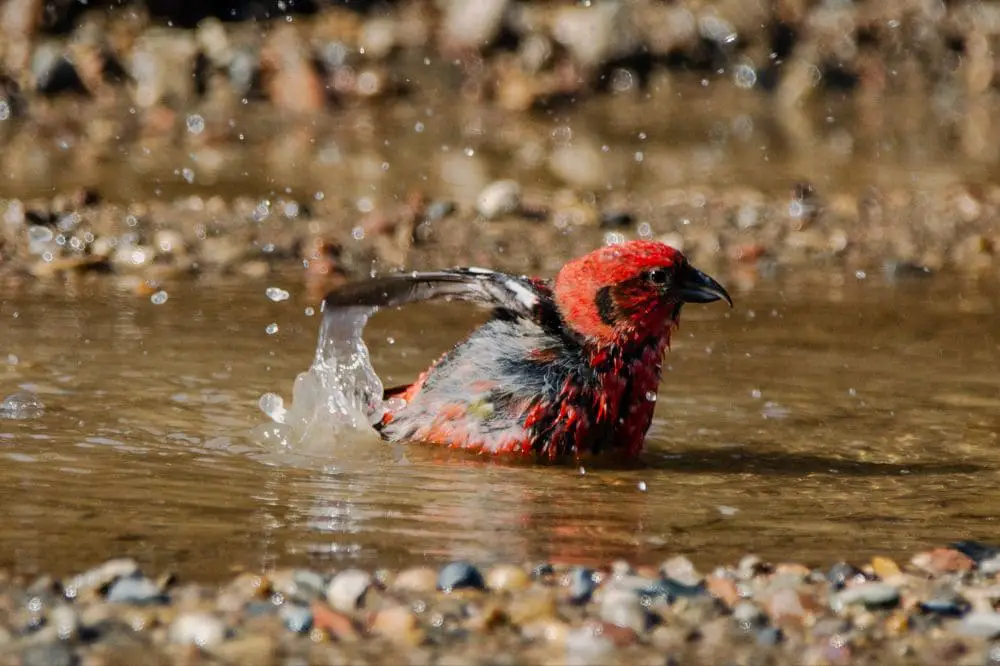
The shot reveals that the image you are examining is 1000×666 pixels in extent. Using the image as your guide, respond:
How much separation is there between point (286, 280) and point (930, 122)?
7.48 meters

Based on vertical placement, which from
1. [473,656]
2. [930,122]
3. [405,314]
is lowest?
[473,656]

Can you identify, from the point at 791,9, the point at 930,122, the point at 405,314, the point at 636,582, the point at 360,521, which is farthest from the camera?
the point at 791,9

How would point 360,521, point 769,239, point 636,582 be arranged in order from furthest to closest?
point 769,239 < point 360,521 < point 636,582

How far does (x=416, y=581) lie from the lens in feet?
14.1

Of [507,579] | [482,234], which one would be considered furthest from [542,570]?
[482,234]

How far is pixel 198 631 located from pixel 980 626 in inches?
69.3

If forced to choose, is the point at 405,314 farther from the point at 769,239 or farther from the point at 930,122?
the point at 930,122

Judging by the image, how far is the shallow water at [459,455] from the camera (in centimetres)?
473

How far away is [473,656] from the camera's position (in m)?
3.90

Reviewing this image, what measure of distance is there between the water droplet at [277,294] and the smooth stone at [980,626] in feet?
15.1

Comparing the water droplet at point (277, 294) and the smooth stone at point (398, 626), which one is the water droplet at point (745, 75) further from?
the smooth stone at point (398, 626)

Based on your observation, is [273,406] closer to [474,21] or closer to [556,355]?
[556,355]

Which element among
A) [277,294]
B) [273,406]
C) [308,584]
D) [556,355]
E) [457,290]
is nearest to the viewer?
[308,584]

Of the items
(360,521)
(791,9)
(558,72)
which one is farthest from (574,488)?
(791,9)
